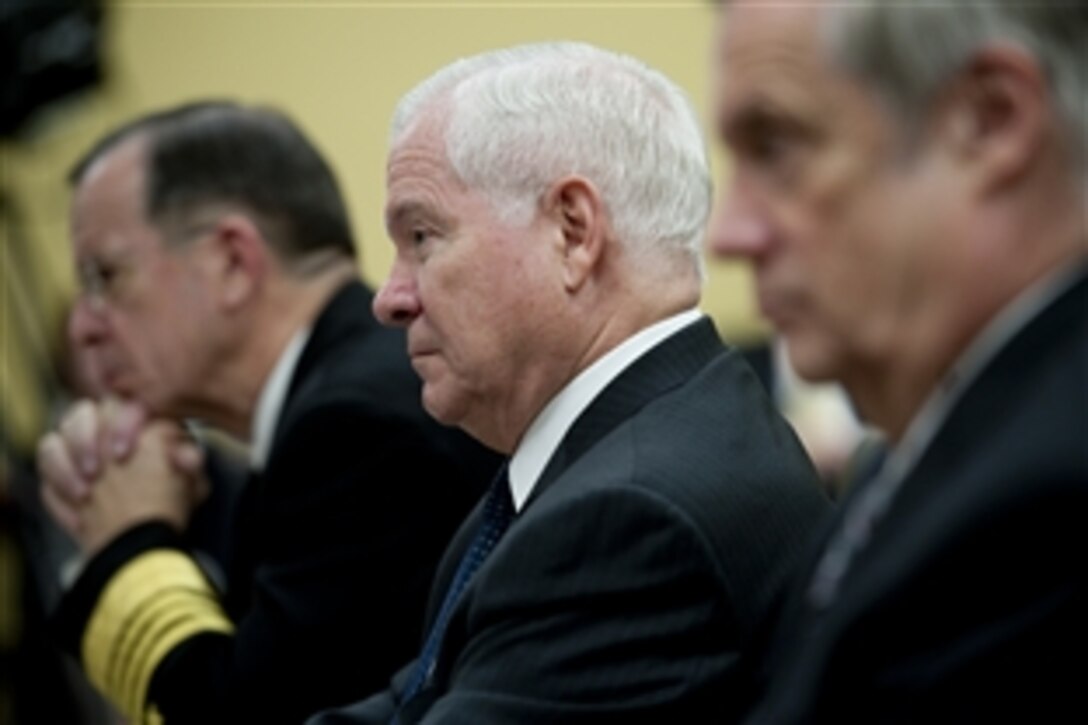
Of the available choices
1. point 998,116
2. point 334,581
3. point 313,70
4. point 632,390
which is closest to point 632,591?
point 632,390

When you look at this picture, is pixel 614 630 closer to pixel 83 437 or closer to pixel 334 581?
pixel 334 581

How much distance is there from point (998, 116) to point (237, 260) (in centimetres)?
177

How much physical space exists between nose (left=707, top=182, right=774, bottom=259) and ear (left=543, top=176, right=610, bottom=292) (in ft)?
1.93

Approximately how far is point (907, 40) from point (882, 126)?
5 centimetres

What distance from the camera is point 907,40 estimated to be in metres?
1.20

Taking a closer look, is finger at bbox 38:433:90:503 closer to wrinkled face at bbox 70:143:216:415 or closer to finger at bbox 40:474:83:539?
finger at bbox 40:474:83:539

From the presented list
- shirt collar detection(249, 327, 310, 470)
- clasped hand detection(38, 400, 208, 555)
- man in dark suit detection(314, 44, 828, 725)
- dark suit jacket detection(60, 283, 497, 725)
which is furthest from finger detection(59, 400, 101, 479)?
man in dark suit detection(314, 44, 828, 725)

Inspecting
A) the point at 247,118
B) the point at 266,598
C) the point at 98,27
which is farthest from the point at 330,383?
the point at 98,27

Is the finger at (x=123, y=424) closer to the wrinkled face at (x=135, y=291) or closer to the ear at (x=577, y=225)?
the wrinkled face at (x=135, y=291)

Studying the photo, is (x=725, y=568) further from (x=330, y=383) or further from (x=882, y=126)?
(x=330, y=383)

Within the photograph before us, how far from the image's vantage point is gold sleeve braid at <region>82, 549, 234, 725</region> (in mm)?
2539

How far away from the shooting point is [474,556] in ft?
6.49

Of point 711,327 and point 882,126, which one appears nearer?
point 882,126

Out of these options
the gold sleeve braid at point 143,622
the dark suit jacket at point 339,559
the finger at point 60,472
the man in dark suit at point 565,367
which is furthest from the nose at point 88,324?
the man in dark suit at point 565,367
